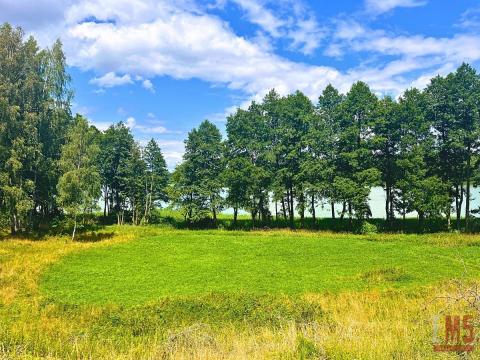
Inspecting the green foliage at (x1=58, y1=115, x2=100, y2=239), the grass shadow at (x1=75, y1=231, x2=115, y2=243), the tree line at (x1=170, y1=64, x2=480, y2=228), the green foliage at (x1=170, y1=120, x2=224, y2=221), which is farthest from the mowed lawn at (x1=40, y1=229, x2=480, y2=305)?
the green foliage at (x1=170, y1=120, x2=224, y2=221)

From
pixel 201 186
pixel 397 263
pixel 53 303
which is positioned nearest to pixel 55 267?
pixel 53 303

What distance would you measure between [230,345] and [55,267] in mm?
25308

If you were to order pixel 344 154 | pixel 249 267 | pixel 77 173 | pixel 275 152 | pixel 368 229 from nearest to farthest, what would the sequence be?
1. pixel 249 267
2. pixel 77 173
3. pixel 368 229
4. pixel 344 154
5. pixel 275 152

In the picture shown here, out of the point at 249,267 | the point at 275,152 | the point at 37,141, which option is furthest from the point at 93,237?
the point at 275,152

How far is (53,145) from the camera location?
5478 cm

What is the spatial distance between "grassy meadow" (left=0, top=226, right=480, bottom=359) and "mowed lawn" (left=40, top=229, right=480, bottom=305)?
11cm

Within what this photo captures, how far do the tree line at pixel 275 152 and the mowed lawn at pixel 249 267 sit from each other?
471 inches

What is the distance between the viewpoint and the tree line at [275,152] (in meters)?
→ 48.4

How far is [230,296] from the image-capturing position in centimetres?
2184

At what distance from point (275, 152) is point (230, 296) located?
143 feet

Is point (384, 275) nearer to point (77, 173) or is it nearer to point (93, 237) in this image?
point (93, 237)

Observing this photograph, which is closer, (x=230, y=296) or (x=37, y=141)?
(x=230, y=296)

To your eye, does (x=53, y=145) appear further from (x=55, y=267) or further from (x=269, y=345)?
(x=269, y=345)

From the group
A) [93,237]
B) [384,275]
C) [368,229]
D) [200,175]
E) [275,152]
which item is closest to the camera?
[384,275]
